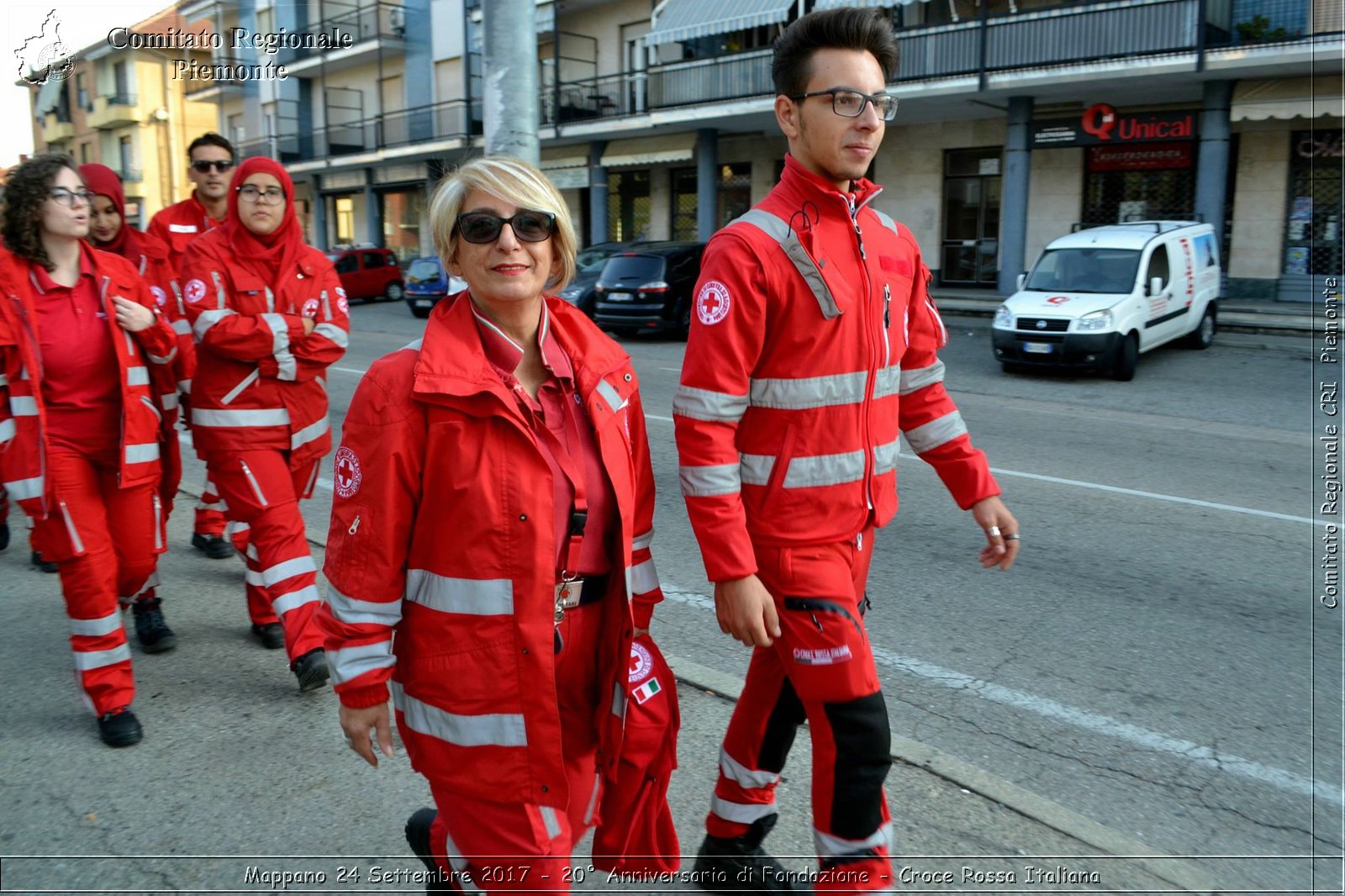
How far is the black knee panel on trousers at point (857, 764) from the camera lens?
2.40 m

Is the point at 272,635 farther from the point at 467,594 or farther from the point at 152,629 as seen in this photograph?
the point at 467,594

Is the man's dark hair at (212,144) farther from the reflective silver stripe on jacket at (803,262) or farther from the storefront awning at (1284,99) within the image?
the storefront awning at (1284,99)

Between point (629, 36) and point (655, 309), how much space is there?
51.5 feet

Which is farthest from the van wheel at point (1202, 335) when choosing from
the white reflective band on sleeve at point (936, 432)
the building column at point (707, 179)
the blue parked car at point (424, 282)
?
the blue parked car at point (424, 282)

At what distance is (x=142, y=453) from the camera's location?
3.98m

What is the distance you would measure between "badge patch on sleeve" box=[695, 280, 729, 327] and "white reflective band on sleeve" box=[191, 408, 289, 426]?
8.31 ft

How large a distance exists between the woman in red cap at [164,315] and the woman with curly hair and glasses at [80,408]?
7.2 inches

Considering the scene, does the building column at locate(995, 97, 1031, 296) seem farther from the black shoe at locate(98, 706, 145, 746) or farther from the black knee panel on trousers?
the black knee panel on trousers

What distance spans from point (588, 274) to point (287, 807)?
58.1ft

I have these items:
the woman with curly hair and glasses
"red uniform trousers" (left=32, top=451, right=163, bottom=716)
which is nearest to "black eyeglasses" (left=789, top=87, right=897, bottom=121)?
the woman with curly hair and glasses

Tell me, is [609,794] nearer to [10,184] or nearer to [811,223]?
[811,223]

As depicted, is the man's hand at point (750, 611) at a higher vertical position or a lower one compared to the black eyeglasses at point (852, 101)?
lower

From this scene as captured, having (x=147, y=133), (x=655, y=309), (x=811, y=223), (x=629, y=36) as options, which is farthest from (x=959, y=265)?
(x=147, y=133)

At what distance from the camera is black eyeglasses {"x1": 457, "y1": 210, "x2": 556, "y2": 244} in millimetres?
2219
